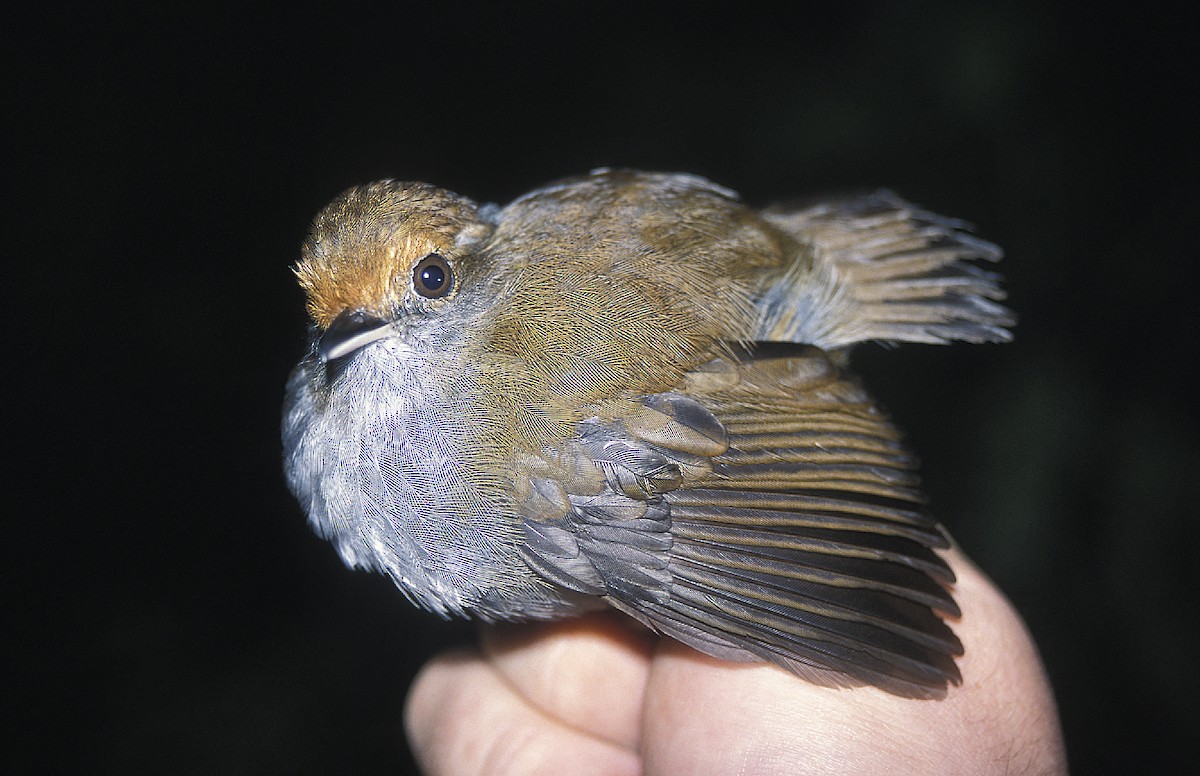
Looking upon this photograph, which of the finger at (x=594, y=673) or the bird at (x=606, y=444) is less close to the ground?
the bird at (x=606, y=444)

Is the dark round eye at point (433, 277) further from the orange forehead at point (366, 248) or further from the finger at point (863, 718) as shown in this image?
the finger at point (863, 718)

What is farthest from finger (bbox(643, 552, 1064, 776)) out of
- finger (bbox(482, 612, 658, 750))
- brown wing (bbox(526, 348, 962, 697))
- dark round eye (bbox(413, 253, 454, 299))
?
dark round eye (bbox(413, 253, 454, 299))

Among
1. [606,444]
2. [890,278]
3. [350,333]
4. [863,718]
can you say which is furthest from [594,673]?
[890,278]

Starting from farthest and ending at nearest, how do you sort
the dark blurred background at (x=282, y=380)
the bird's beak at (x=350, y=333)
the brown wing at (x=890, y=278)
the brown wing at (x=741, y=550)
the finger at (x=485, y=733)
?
the dark blurred background at (x=282, y=380) → the brown wing at (x=890, y=278) → the finger at (x=485, y=733) → the bird's beak at (x=350, y=333) → the brown wing at (x=741, y=550)

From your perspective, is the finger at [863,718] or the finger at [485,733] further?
the finger at [485,733]

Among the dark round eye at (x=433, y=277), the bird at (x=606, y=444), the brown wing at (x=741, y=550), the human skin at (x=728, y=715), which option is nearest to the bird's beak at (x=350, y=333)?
the bird at (x=606, y=444)

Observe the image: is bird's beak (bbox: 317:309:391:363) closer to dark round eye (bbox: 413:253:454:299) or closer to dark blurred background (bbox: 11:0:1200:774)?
dark round eye (bbox: 413:253:454:299)

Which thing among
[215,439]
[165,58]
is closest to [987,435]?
[215,439]
